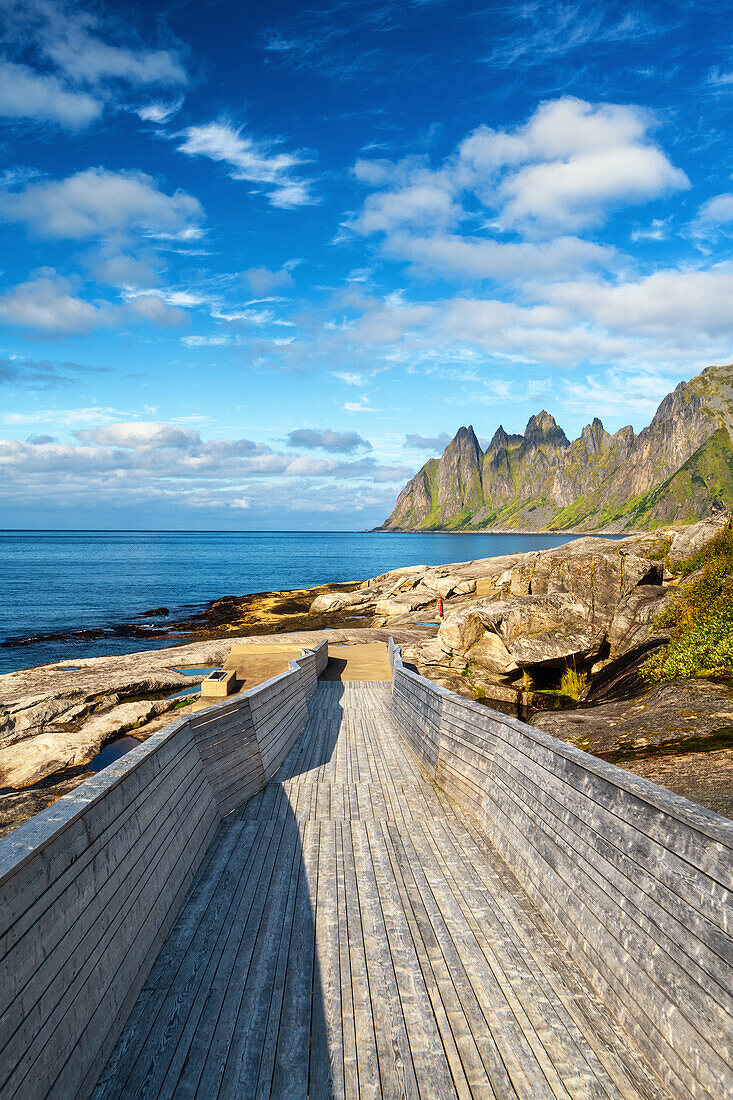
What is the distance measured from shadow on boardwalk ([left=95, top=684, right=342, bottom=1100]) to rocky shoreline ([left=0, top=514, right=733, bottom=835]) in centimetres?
388

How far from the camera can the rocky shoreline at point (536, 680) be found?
24.4 feet

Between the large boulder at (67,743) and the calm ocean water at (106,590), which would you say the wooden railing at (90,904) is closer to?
the large boulder at (67,743)

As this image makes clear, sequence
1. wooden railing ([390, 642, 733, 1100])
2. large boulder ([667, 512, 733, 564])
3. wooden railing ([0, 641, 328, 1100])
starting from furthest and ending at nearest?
1. large boulder ([667, 512, 733, 564])
2. wooden railing ([390, 642, 733, 1100])
3. wooden railing ([0, 641, 328, 1100])

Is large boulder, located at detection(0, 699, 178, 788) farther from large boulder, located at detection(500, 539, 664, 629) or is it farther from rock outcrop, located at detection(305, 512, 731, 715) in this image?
large boulder, located at detection(500, 539, 664, 629)

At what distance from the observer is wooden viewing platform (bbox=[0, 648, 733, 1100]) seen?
2527 millimetres

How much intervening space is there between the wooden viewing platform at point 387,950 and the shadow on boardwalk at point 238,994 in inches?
0.5

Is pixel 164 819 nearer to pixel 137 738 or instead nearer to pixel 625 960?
pixel 625 960

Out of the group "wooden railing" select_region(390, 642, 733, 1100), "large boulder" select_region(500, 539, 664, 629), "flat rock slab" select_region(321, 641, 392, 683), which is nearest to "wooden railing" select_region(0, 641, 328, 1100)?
"wooden railing" select_region(390, 642, 733, 1100)

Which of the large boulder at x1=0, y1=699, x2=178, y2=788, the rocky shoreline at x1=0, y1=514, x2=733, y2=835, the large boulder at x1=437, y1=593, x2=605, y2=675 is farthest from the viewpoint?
the large boulder at x1=437, y1=593, x2=605, y2=675

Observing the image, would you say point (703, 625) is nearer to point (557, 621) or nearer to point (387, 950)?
point (557, 621)

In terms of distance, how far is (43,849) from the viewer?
8.06 feet

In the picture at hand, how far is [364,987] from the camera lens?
3.45m

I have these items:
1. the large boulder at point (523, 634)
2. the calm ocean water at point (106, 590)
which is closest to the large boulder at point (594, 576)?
the large boulder at point (523, 634)

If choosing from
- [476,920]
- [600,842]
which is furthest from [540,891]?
[600,842]
